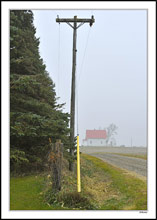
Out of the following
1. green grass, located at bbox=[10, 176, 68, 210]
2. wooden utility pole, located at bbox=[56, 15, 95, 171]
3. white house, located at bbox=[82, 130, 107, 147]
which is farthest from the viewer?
white house, located at bbox=[82, 130, 107, 147]

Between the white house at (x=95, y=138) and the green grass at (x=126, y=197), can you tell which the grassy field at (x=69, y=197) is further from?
the white house at (x=95, y=138)

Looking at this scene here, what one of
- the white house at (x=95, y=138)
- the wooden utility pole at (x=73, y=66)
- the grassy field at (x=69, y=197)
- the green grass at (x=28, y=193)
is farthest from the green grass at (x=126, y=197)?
the white house at (x=95, y=138)

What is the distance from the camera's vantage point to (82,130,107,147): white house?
81.4 m

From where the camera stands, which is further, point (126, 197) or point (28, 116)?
point (28, 116)

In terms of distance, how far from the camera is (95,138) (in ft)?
267

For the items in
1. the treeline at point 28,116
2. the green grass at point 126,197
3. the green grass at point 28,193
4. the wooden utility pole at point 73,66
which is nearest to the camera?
the green grass at point 28,193

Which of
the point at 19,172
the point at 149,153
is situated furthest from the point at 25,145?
the point at 149,153

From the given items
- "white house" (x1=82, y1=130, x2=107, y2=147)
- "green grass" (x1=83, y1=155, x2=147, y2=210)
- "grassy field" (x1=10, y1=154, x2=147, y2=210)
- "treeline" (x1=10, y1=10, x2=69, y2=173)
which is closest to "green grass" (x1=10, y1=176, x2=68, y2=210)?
"grassy field" (x1=10, y1=154, x2=147, y2=210)

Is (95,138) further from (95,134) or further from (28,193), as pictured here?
(28,193)

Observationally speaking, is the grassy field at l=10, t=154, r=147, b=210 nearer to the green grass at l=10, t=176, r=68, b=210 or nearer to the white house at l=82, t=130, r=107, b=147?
the green grass at l=10, t=176, r=68, b=210

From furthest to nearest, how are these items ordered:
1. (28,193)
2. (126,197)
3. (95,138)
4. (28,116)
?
(95,138)
(28,116)
(126,197)
(28,193)

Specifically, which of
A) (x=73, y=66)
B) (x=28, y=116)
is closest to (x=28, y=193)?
(x=28, y=116)

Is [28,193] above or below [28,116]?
below

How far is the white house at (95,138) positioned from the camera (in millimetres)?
81375
